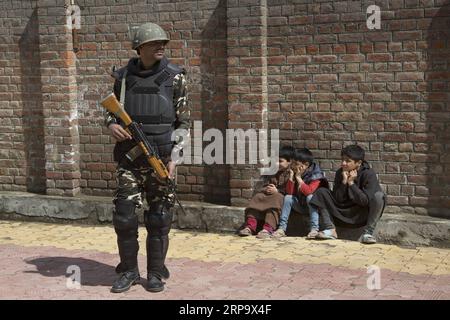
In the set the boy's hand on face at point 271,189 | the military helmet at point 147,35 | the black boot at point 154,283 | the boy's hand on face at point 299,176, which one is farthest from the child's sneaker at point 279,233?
the military helmet at point 147,35

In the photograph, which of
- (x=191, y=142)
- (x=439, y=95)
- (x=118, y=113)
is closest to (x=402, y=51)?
(x=439, y=95)

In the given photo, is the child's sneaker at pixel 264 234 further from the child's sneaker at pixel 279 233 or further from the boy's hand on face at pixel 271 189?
the boy's hand on face at pixel 271 189

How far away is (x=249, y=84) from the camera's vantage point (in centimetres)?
722

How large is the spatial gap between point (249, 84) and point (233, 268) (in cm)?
222

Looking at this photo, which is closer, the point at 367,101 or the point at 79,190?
the point at 367,101

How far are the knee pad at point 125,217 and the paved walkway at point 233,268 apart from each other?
477 mm

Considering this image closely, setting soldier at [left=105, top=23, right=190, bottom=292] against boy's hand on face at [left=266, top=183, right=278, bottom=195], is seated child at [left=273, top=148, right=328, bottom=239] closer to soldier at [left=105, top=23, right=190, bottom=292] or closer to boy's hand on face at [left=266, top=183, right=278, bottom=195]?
boy's hand on face at [left=266, top=183, right=278, bottom=195]

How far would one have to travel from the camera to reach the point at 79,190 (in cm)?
822

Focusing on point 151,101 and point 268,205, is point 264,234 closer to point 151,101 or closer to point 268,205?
point 268,205

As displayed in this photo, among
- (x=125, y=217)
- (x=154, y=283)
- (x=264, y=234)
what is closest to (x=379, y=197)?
(x=264, y=234)

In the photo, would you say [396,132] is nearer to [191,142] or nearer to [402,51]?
[402,51]

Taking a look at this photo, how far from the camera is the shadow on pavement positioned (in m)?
5.59

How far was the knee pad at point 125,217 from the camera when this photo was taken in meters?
5.26

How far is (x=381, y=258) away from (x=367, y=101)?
1.65 metres
